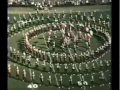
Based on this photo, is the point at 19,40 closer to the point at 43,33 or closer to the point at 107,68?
the point at 43,33

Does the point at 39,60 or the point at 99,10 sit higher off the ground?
the point at 99,10

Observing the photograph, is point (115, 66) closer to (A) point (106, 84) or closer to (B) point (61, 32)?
(A) point (106, 84)

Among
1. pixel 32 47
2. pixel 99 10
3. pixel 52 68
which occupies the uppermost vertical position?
pixel 99 10

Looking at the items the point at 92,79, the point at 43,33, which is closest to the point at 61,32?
the point at 43,33

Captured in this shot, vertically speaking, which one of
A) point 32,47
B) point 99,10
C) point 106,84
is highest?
point 99,10

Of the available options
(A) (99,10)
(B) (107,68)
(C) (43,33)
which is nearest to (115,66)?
(B) (107,68)

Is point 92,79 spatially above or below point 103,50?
below
